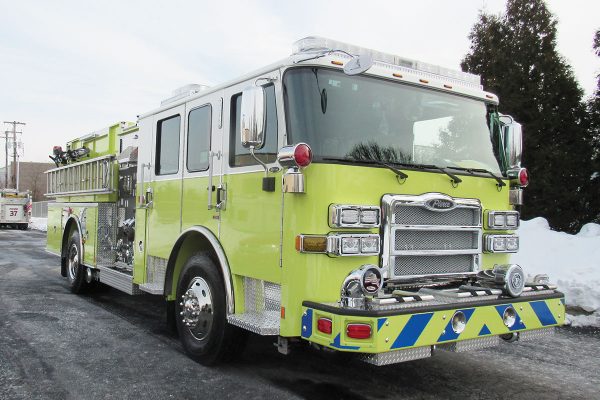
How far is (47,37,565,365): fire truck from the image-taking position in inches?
150

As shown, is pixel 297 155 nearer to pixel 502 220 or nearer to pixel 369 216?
pixel 369 216

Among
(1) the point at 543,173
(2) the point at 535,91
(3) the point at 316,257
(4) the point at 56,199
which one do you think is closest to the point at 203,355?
(3) the point at 316,257

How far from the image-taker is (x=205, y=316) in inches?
196

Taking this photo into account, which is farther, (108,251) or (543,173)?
(543,173)

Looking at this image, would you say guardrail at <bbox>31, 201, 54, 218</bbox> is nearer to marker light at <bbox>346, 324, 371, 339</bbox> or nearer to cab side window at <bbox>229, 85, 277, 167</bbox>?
cab side window at <bbox>229, 85, 277, 167</bbox>

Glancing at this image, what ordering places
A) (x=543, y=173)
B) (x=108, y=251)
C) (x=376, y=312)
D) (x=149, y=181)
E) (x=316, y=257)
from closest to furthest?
(x=376, y=312) < (x=316, y=257) < (x=149, y=181) < (x=108, y=251) < (x=543, y=173)

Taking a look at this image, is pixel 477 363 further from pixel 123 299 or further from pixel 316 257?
pixel 123 299

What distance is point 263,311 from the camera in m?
4.37

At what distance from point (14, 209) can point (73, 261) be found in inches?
1016

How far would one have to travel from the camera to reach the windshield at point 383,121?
13.1 ft

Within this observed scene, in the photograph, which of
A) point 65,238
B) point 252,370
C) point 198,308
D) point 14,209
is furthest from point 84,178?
point 14,209

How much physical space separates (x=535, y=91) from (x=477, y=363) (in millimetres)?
→ 13108

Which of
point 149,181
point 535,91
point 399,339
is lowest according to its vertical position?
point 399,339

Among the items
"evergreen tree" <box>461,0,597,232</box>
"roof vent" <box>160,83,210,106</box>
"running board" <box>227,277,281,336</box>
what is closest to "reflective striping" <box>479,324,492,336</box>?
"running board" <box>227,277,281,336</box>
